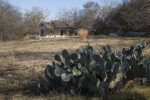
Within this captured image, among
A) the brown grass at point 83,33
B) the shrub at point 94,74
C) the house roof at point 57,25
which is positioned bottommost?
the shrub at point 94,74

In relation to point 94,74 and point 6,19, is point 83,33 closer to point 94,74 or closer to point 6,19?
point 6,19

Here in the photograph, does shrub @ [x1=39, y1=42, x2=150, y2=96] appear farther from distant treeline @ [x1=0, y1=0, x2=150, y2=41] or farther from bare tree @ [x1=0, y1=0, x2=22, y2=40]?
bare tree @ [x1=0, y1=0, x2=22, y2=40]

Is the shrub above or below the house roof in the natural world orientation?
below

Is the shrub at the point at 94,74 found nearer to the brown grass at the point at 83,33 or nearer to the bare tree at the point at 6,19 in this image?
the brown grass at the point at 83,33

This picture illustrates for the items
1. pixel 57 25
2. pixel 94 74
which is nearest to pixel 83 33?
pixel 94 74

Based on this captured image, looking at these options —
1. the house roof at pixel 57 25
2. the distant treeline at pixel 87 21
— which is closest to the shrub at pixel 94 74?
the distant treeline at pixel 87 21

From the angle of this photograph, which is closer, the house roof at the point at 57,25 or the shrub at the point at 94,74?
the shrub at the point at 94,74

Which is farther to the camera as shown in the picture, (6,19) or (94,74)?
(6,19)

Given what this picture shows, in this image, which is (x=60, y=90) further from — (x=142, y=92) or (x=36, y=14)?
(x=36, y=14)

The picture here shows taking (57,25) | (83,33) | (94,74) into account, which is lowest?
(94,74)

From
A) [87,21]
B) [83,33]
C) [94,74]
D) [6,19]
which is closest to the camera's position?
[94,74]

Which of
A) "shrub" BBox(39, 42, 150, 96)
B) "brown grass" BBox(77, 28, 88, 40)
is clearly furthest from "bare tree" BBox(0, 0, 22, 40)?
"shrub" BBox(39, 42, 150, 96)

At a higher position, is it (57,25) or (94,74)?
(57,25)

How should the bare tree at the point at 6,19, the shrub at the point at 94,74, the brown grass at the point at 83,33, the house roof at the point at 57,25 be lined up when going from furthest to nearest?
1. the house roof at the point at 57,25
2. the bare tree at the point at 6,19
3. the brown grass at the point at 83,33
4. the shrub at the point at 94,74
